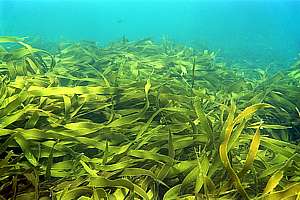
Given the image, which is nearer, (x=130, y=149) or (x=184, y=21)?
(x=130, y=149)

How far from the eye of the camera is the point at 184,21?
16.9m

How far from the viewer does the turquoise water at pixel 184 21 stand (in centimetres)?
761

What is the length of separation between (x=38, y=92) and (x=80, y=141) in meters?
0.26

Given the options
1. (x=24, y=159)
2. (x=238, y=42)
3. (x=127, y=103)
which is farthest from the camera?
(x=238, y=42)

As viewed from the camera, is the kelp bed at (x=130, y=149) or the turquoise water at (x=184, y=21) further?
the turquoise water at (x=184, y=21)

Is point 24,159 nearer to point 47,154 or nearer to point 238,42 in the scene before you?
point 47,154

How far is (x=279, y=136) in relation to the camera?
4.63 ft

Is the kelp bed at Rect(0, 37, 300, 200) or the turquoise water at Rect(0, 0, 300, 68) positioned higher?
the kelp bed at Rect(0, 37, 300, 200)

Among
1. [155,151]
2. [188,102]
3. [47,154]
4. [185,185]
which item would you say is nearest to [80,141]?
[47,154]

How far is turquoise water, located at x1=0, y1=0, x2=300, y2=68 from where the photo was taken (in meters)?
7.61

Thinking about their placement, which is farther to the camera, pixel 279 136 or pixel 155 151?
pixel 279 136

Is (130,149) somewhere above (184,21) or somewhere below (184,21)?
above

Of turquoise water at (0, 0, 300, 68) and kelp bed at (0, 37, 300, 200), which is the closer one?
kelp bed at (0, 37, 300, 200)

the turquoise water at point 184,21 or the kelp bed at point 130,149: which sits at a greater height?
the kelp bed at point 130,149
